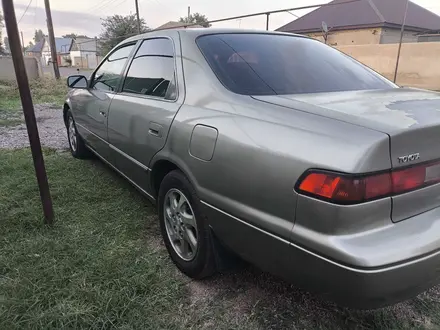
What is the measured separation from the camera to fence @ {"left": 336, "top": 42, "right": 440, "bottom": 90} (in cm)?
1435

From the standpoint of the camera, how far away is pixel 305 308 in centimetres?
204

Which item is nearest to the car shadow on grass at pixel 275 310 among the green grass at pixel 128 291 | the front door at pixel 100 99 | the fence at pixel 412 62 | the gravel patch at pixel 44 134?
the green grass at pixel 128 291

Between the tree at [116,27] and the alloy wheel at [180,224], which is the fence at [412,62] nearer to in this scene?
the alloy wheel at [180,224]

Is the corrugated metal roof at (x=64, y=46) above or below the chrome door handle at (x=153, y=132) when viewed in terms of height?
above

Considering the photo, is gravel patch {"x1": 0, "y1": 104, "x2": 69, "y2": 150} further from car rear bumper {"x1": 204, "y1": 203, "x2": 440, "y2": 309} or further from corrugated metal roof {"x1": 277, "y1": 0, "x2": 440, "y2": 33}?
corrugated metal roof {"x1": 277, "y1": 0, "x2": 440, "y2": 33}

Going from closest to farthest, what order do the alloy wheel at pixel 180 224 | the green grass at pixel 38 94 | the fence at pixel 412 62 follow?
the alloy wheel at pixel 180 224, the green grass at pixel 38 94, the fence at pixel 412 62

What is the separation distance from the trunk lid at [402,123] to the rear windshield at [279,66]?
297 millimetres

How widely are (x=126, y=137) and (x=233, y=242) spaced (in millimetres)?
1485

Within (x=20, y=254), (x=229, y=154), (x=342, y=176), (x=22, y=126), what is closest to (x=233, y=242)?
(x=229, y=154)

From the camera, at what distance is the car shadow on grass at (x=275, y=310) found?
6.33 feet

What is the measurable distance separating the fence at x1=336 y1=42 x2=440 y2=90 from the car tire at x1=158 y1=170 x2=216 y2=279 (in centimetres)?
1489

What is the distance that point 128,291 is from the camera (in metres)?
2.12

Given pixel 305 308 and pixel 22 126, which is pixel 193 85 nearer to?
pixel 305 308

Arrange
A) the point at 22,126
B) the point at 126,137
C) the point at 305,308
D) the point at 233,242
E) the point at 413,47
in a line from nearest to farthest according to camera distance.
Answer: the point at 233,242, the point at 305,308, the point at 126,137, the point at 22,126, the point at 413,47
